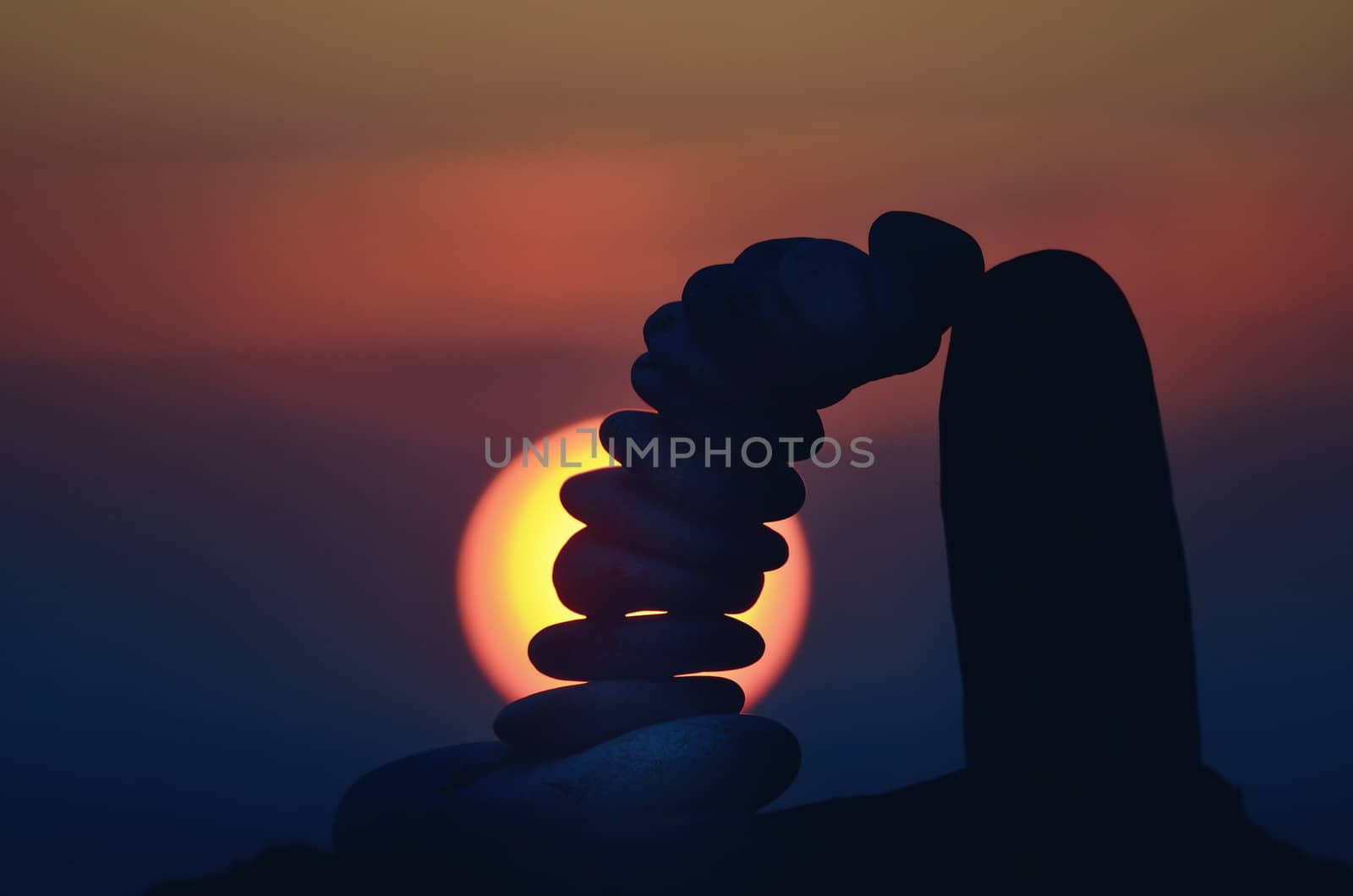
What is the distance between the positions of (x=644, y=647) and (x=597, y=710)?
0.43 metres

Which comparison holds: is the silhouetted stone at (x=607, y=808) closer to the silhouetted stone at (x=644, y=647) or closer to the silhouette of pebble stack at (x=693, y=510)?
the silhouette of pebble stack at (x=693, y=510)

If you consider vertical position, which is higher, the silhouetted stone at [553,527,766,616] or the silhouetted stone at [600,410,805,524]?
the silhouetted stone at [600,410,805,524]

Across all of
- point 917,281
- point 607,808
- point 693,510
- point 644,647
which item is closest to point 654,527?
point 693,510

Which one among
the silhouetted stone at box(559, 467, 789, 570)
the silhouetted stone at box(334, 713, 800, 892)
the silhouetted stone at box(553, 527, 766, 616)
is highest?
the silhouetted stone at box(559, 467, 789, 570)

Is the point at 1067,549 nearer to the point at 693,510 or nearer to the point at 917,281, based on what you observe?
the point at 917,281

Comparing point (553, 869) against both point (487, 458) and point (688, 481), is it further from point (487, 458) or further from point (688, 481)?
point (487, 458)

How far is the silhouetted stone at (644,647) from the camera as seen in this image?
7.93 metres

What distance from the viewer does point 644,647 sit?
26.0ft

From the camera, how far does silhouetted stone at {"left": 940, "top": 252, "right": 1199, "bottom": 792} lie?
6699mm

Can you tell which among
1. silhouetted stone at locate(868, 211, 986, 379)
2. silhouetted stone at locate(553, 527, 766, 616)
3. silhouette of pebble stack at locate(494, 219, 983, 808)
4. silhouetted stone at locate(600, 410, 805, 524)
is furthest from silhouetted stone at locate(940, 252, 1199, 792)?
silhouetted stone at locate(553, 527, 766, 616)

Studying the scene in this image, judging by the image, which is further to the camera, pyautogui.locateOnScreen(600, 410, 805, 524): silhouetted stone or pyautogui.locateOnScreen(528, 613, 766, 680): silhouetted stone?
pyautogui.locateOnScreen(528, 613, 766, 680): silhouetted stone

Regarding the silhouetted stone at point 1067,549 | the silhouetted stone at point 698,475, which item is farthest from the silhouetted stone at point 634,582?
the silhouetted stone at point 1067,549

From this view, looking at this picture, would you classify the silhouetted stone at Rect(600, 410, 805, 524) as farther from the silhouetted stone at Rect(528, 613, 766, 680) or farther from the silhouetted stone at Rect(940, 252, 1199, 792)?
the silhouetted stone at Rect(940, 252, 1199, 792)

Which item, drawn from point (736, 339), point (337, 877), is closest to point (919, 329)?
point (736, 339)
